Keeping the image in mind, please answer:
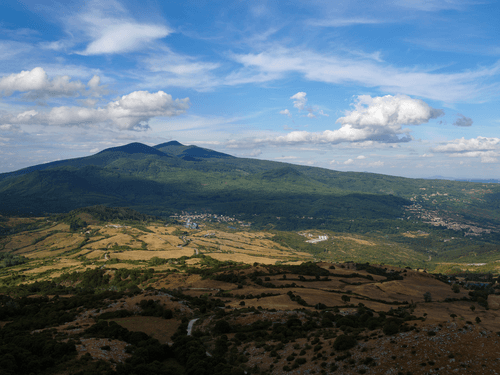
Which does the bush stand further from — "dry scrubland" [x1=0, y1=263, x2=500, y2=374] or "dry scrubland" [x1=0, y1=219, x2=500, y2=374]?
"dry scrubland" [x1=0, y1=263, x2=500, y2=374]

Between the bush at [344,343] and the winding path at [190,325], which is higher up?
the bush at [344,343]

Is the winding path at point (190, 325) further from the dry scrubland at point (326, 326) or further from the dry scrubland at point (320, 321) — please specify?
the dry scrubland at point (326, 326)

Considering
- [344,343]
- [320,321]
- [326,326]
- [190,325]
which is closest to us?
[344,343]

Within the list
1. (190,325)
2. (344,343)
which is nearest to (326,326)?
(344,343)

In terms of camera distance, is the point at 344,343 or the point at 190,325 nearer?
the point at 344,343

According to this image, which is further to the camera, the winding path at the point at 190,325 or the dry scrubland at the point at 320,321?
the winding path at the point at 190,325

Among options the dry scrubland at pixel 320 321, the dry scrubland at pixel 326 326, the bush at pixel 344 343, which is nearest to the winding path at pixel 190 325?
the dry scrubland at pixel 320 321

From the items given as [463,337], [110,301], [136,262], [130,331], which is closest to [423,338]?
[463,337]

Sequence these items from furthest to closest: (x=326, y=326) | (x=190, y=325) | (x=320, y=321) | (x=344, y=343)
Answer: (x=190, y=325)
(x=320, y=321)
(x=326, y=326)
(x=344, y=343)

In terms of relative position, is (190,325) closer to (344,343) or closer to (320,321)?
(320,321)

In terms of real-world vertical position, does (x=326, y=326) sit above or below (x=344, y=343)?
below

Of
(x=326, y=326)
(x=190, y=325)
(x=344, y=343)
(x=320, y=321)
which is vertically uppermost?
(x=344, y=343)

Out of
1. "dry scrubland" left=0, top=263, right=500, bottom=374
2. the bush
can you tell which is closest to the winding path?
"dry scrubland" left=0, top=263, right=500, bottom=374
